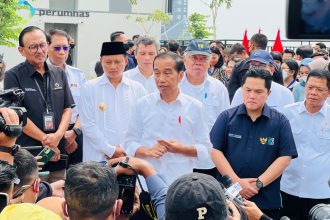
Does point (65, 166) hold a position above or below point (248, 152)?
below

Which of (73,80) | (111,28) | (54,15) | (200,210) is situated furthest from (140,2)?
(200,210)

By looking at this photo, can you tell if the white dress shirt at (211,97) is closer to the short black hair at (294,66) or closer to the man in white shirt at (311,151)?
the man in white shirt at (311,151)

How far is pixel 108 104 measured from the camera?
16.8 feet

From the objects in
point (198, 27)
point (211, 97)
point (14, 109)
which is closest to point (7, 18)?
point (211, 97)

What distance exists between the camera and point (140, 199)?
3.22 meters

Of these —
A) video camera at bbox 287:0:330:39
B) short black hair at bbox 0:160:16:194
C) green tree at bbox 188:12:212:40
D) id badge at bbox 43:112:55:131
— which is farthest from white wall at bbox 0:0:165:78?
video camera at bbox 287:0:330:39

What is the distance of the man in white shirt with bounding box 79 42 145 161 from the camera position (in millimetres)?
5059

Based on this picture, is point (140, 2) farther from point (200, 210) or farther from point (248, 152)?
point (200, 210)

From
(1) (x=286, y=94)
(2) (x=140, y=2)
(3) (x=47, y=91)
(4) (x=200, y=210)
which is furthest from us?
(2) (x=140, y=2)

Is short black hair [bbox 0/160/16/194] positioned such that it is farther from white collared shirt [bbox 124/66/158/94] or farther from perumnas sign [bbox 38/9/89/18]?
perumnas sign [bbox 38/9/89/18]

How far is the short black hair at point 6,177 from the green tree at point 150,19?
26.9 metres

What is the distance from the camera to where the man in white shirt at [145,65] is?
6.11 meters

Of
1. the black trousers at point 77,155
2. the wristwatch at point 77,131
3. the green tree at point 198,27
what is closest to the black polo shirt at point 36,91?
the wristwatch at point 77,131

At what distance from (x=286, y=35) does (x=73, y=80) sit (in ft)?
13.4
